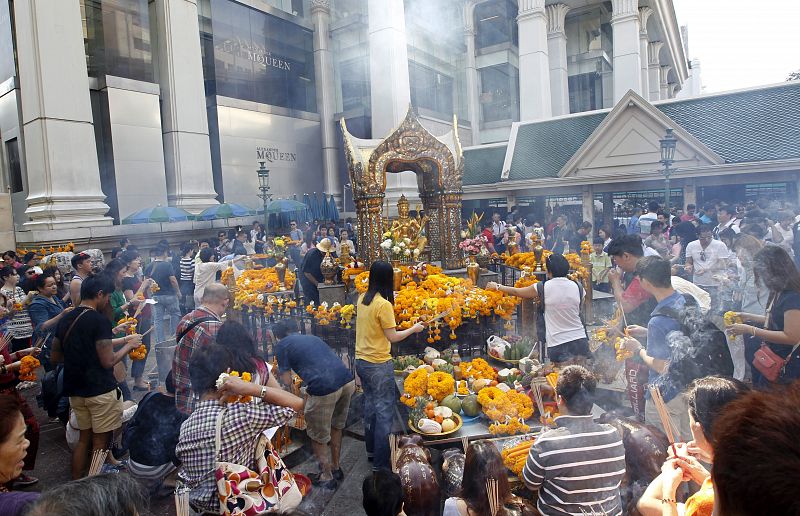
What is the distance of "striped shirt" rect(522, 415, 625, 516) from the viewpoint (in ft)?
7.83

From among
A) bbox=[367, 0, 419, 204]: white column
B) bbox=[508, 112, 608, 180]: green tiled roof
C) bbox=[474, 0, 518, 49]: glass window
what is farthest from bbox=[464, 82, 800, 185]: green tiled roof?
bbox=[474, 0, 518, 49]: glass window

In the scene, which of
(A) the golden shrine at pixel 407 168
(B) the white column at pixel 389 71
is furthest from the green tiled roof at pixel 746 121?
(A) the golden shrine at pixel 407 168

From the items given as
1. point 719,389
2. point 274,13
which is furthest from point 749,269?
point 274,13

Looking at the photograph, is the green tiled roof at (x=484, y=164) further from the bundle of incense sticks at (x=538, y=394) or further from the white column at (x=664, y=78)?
the white column at (x=664, y=78)

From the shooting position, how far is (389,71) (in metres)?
15.8

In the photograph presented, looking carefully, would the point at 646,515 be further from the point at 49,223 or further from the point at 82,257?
the point at 49,223

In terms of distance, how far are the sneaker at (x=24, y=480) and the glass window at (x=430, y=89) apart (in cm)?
2079

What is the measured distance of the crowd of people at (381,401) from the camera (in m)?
1.47

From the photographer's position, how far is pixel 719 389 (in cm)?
196

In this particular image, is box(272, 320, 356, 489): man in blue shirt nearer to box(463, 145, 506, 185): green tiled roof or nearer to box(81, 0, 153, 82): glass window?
box(463, 145, 506, 185): green tiled roof

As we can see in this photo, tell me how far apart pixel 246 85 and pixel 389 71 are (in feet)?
25.0

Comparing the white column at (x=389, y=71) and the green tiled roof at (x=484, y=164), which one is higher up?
the white column at (x=389, y=71)

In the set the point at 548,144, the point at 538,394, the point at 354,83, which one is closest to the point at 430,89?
the point at 354,83

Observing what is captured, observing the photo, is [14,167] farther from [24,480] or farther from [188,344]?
[188,344]
